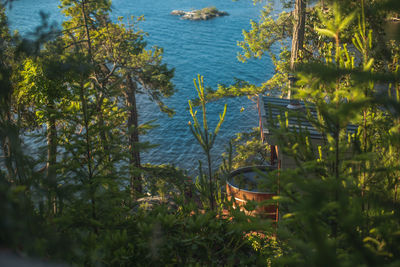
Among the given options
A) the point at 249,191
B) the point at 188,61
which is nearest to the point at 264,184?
the point at 249,191

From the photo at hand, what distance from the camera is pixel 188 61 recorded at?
1404 inches

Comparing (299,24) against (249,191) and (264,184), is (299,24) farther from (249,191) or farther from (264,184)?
(264,184)

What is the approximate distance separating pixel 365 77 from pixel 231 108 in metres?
27.2

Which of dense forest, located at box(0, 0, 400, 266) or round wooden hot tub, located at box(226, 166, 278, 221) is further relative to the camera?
round wooden hot tub, located at box(226, 166, 278, 221)

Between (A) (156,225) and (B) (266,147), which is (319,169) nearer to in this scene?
(A) (156,225)

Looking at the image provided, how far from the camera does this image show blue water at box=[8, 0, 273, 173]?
1023 inches

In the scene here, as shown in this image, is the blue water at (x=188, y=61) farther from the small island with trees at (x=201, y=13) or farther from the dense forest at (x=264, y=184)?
the dense forest at (x=264, y=184)

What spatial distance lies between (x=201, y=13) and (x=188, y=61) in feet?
52.6

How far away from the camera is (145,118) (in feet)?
89.1

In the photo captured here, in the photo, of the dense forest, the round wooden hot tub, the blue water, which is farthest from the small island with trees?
the dense forest

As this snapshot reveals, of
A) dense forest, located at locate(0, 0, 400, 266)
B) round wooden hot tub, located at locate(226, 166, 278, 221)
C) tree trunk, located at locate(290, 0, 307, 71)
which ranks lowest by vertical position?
round wooden hot tub, located at locate(226, 166, 278, 221)

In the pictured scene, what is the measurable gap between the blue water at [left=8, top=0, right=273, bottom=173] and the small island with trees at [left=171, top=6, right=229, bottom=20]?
811mm

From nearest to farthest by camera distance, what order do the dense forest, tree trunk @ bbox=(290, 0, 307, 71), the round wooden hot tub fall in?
the dense forest → the round wooden hot tub → tree trunk @ bbox=(290, 0, 307, 71)

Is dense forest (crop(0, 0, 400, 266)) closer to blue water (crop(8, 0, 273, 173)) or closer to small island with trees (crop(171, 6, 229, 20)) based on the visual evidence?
blue water (crop(8, 0, 273, 173))
